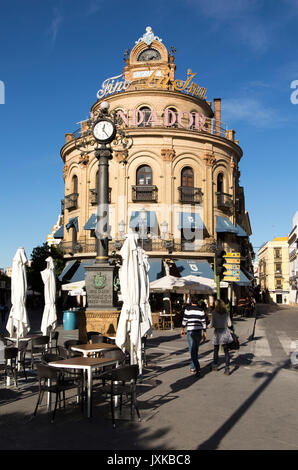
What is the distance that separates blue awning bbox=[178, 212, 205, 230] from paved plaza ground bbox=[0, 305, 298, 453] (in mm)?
19361

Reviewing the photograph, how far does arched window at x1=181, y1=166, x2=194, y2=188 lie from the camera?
3195 cm

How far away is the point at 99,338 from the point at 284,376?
4561 mm

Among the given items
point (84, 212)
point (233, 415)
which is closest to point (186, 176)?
point (84, 212)

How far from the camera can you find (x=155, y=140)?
31.5 m

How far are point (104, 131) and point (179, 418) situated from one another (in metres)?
11.2

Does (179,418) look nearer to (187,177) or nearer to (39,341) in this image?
(39,341)

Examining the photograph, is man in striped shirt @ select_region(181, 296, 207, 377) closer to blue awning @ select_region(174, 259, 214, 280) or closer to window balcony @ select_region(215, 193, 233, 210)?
blue awning @ select_region(174, 259, 214, 280)

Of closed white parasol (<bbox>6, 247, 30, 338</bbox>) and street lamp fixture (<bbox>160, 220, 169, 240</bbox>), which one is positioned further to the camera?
street lamp fixture (<bbox>160, 220, 169, 240</bbox>)

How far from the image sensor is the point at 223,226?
31.9 m

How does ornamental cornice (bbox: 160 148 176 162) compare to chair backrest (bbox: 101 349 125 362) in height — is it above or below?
above

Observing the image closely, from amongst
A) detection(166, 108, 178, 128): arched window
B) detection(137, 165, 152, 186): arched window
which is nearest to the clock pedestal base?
Result: detection(137, 165, 152, 186): arched window

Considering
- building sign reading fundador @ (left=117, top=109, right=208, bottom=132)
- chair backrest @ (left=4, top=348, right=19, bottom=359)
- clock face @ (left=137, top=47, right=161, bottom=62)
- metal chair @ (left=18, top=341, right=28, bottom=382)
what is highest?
clock face @ (left=137, top=47, right=161, bottom=62)

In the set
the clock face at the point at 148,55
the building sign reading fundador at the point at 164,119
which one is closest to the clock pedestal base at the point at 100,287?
the building sign reading fundador at the point at 164,119
